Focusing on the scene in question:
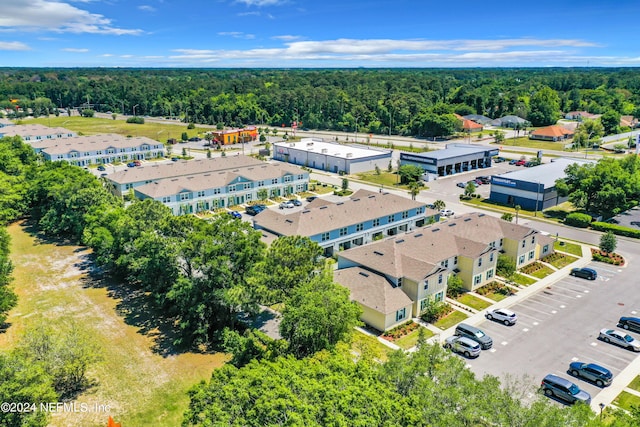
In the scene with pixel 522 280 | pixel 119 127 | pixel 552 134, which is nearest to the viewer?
pixel 522 280

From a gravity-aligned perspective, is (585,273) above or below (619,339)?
above

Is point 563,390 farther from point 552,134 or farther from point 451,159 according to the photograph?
point 552,134

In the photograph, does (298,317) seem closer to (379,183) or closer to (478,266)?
(478,266)

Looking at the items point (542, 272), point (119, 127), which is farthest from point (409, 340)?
point (119, 127)

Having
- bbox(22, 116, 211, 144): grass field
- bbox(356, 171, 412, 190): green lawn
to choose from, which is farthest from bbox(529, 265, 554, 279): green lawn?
bbox(22, 116, 211, 144): grass field

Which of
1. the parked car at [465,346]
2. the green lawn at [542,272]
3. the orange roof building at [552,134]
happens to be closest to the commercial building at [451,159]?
the orange roof building at [552,134]

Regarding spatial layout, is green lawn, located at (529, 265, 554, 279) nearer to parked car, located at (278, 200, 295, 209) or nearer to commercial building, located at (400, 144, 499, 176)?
parked car, located at (278, 200, 295, 209)

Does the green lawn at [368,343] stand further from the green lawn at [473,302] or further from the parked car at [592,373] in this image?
the parked car at [592,373]

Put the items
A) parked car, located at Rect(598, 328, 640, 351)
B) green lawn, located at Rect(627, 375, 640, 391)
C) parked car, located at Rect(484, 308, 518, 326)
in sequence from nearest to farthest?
green lawn, located at Rect(627, 375, 640, 391) → parked car, located at Rect(598, 328, 640, 351) → parked car, located at Rect(484, 308, 518, 326)
